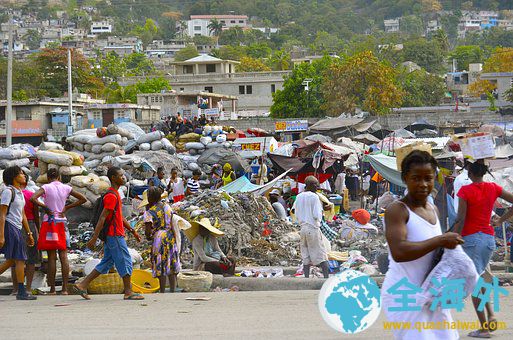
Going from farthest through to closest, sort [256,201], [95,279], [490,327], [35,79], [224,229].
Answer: [35,79] → [256,201] → [224,229] → [95,279] → [490,327]

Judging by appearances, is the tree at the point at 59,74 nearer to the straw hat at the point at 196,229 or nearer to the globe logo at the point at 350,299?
the straw hat at the point at 196,229

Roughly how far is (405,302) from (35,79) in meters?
83.9

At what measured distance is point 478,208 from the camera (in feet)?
25.4

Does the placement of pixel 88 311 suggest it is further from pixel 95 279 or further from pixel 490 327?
pixel 490 327

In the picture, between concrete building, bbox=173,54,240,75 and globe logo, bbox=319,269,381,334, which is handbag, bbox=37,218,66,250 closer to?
globe logo, bbox=319,269,381,334

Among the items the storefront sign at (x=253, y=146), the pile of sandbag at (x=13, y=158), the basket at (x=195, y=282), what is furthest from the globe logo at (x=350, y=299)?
the storefront sign at (x=253, y=146)

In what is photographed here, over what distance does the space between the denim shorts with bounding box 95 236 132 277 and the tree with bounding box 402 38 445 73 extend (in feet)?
369

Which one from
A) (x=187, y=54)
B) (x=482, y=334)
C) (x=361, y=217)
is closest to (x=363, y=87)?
(x=361, y=217)

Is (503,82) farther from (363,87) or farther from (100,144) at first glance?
(100,144)

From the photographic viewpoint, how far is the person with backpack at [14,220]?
32.0 feet

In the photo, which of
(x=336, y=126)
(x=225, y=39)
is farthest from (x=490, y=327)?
(x=225, y=39)

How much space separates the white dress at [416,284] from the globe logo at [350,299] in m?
0.24

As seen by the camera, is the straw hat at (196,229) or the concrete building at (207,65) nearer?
the straw hat at (196,229)

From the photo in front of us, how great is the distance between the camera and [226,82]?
260ft
